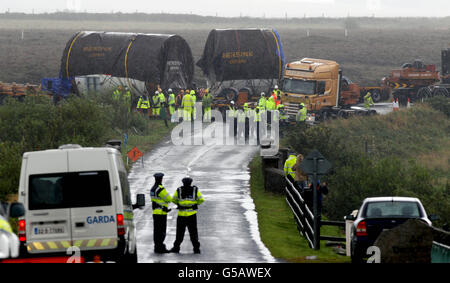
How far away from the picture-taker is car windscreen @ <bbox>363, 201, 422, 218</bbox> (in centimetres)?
1722

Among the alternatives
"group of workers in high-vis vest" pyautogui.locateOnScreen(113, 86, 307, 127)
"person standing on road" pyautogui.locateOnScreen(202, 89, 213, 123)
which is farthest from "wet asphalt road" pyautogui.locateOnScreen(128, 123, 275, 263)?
"person standing on road" pyautogui.locateOnScreen(202, 89, 213, 123)

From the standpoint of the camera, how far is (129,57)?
50.5 meters

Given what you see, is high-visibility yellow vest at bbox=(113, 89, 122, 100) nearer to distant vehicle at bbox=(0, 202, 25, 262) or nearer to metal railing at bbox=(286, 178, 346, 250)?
metal railing at bbox=(286, 178, 346, 250)

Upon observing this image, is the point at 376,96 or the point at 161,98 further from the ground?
the point at 161,98

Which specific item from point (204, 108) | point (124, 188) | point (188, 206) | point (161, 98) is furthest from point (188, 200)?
point (204, 108)

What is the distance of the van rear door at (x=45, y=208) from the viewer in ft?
48.6

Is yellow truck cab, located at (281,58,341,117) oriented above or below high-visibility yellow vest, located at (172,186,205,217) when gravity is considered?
below

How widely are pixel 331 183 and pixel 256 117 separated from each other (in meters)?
5.05

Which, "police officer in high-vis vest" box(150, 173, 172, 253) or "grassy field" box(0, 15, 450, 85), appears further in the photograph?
"grassy field" box(0, 15, 450, 85)

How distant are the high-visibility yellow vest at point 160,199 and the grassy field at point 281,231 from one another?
244cm

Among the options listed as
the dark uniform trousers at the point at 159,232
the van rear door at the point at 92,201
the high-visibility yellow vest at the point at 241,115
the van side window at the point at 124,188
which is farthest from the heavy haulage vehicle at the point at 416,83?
the van rear door at the point at 92,201

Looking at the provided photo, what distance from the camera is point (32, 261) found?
14633 mm

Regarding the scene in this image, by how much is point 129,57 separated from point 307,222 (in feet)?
103

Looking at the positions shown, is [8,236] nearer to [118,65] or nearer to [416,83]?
[118,65]
